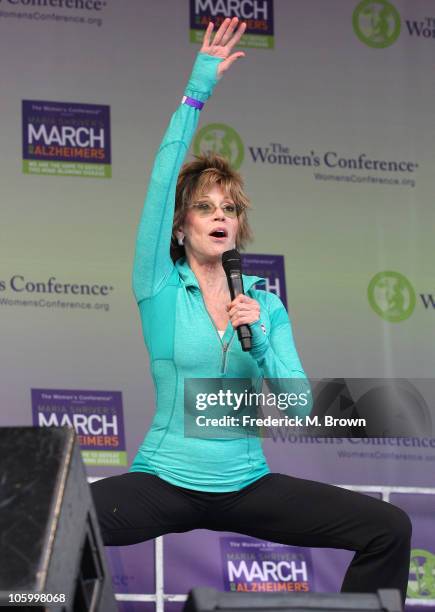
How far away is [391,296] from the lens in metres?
4.79

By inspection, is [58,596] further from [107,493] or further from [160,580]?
[160,580]

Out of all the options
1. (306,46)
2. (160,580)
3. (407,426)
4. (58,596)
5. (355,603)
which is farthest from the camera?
(306,46)

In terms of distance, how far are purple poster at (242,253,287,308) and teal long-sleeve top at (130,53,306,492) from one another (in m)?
1.78

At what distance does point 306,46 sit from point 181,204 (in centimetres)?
205

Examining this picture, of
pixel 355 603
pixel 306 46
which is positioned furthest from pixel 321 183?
pixel 355 603

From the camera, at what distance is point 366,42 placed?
4.95 metres

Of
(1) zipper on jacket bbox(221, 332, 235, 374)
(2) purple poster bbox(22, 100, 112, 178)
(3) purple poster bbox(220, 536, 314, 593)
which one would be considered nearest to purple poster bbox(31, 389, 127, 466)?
(3) purple poster bbox(220, 536, 314, 593)

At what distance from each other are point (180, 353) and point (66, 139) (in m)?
2.11

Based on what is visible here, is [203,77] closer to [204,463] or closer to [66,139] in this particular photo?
[204,463]

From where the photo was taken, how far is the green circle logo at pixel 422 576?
4449 mm

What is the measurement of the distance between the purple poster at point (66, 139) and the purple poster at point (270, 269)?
0.75 meters

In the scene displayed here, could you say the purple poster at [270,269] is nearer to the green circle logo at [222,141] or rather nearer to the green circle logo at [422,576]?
the green circle logo at [222,141]

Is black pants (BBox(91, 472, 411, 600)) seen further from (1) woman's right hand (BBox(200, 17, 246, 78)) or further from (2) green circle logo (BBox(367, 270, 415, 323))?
(2) green circle logo (BBox(367, 270, 415, 323))

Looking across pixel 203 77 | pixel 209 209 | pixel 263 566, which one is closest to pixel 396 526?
pixel 209 209
